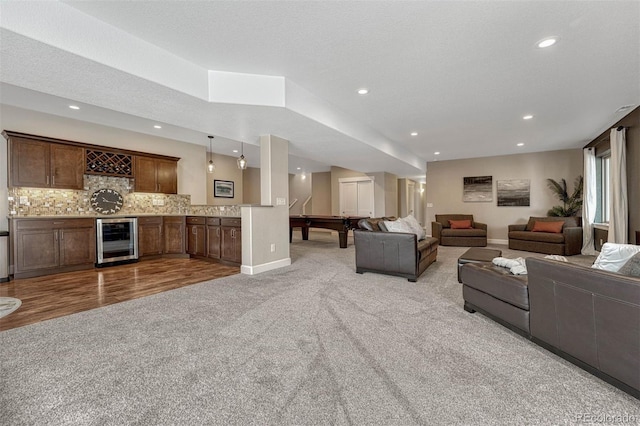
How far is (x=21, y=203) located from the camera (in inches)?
172

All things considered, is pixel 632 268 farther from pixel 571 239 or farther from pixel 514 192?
pixel 514 192

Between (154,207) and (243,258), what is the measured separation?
10.1ft

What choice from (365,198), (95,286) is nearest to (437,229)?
(365,198)

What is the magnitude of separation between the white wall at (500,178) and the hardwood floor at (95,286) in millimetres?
6821

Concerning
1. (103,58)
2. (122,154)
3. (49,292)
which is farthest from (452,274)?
(122,154)

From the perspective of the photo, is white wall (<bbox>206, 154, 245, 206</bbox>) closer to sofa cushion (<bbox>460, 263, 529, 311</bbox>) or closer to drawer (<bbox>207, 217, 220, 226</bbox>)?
drawer (<bbox>207, 217, 220, 226</bbox>)

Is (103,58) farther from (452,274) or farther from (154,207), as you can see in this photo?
(452,274)

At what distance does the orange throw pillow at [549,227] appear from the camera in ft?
20.5

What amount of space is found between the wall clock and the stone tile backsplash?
81mm

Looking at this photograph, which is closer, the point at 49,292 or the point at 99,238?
the point at 49,292

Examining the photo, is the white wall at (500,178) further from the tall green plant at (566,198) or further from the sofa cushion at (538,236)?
the sofa cushion at (538,236)

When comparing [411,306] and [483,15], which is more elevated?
[483,15]

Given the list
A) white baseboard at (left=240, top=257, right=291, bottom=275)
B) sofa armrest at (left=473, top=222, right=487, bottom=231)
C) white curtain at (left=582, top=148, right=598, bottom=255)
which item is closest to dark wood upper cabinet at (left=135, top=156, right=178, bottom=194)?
white baseboard at (left=240, top=257, right=291, bottom=275)

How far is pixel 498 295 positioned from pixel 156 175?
6340 mm
